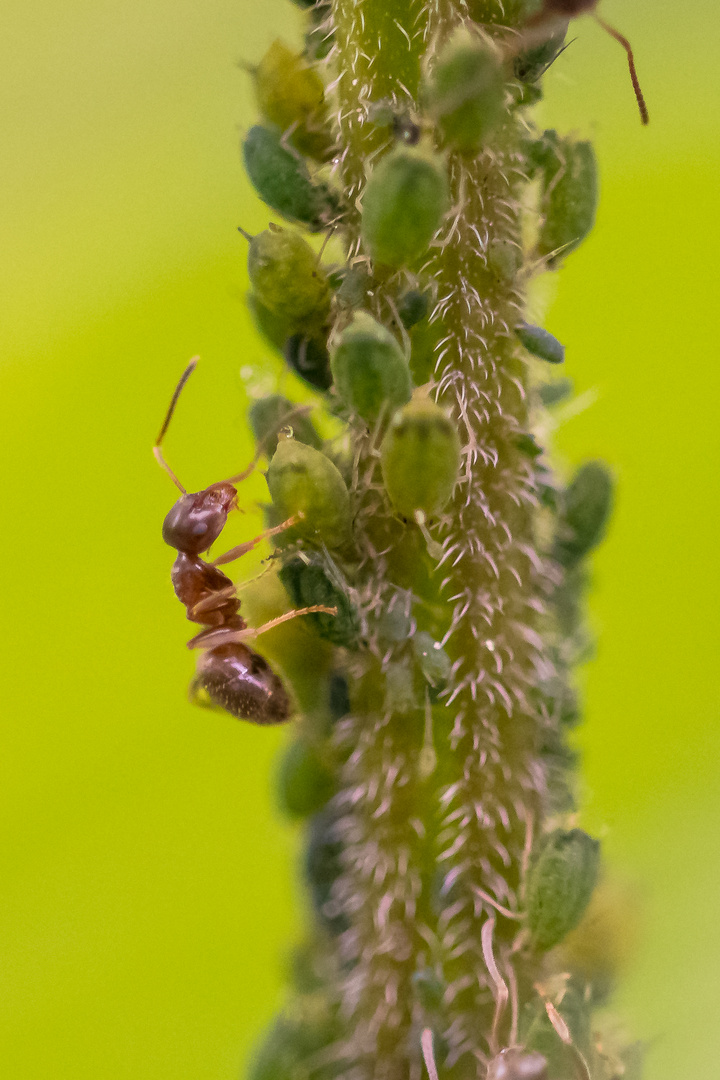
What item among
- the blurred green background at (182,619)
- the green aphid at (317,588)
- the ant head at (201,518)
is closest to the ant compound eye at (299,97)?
the green aphid at (317,588)

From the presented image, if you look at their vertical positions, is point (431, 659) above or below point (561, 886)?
→ above

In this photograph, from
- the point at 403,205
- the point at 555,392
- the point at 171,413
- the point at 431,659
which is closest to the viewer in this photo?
the point at 403,205

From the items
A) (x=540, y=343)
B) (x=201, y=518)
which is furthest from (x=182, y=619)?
(x=540, y=343)

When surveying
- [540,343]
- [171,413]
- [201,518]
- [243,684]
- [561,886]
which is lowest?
[561,886]

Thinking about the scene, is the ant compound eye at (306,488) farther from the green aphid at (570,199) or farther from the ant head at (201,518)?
the ant head at (201,518)

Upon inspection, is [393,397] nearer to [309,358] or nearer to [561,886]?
[309,358]

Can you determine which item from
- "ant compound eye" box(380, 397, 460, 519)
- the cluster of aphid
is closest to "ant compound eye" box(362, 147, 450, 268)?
the cluster of aphid

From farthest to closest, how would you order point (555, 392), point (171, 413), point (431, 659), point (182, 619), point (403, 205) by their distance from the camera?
point (182, 619)
point (171, 413)
point (555, 392)
point (431, 659)
point (403, 205)

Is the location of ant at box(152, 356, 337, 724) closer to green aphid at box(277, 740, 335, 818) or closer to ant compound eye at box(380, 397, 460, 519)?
green aphid at box(277, 740, 335, 818)
